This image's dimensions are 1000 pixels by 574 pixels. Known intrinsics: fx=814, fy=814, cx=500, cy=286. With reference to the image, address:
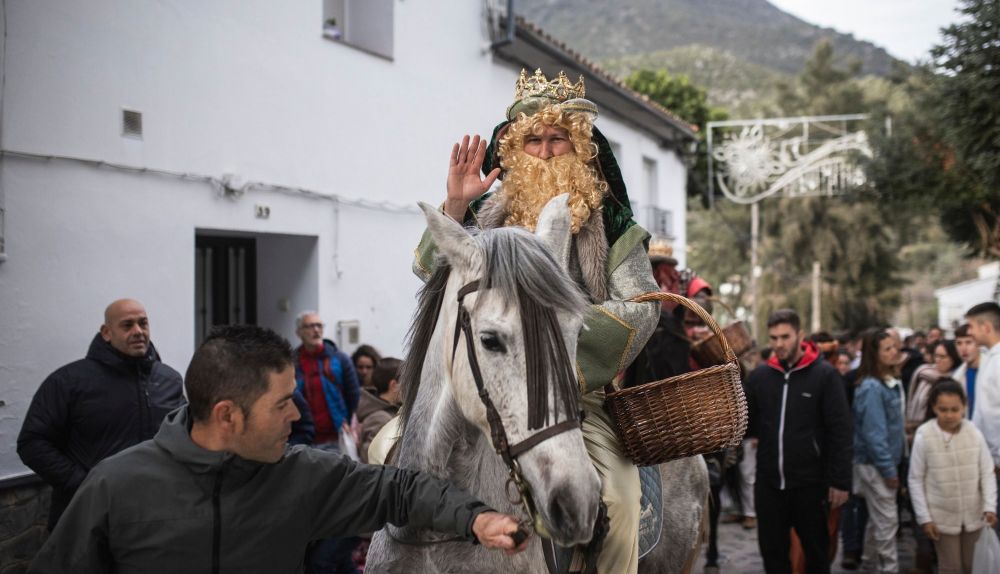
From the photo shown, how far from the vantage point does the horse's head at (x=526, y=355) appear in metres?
2.04

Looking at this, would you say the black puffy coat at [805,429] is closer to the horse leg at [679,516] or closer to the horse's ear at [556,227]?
the horse leg at [679,516]

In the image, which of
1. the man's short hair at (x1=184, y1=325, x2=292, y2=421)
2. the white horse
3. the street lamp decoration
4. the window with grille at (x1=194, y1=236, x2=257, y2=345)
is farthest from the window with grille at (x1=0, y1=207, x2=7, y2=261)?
the street lamp decoration

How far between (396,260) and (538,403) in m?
8.53

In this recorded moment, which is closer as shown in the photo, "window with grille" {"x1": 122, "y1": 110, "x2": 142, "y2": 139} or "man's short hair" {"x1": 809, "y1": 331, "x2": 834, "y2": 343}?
"window with grille" {"x1": 122, "y1": 110, "x2": 142, "y2": 139}

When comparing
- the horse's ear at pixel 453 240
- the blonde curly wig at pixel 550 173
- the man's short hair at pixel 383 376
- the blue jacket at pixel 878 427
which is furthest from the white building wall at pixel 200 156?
the blue jacket at pixel 878 427

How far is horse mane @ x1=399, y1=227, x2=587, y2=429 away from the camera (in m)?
2.13

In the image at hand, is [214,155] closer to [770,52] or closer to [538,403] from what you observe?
[538,403]

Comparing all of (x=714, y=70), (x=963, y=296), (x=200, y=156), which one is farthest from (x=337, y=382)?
(x=714, y=70)

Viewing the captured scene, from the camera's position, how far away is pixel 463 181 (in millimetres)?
3043

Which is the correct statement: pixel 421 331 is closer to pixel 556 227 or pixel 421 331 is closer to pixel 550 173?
pixel 556 227

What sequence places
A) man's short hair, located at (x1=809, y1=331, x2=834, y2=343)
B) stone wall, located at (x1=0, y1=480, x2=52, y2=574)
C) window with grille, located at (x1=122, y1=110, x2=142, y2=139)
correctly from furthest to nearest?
man's short hair, located at (x1=809, y1=331, x2=834, y2=343), window with grille, located at (x1=122, y1=110, x2=142, y2=139), stone wall, located at (x1=0, y1=480, x2=52, y2=574)

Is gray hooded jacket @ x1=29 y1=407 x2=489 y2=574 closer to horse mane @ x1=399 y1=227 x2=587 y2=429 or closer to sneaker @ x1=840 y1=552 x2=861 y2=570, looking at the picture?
horse mane @ x1=399 y1=227 x2=587 y2=429

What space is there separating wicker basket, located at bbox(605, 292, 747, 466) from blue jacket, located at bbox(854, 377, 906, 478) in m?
4.86

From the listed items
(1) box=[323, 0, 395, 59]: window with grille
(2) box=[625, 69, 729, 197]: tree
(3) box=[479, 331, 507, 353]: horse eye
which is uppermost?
(2) box=[625, 69, 729, 197]: tree
